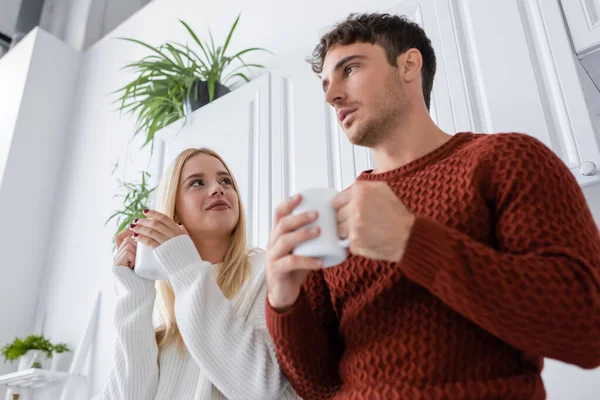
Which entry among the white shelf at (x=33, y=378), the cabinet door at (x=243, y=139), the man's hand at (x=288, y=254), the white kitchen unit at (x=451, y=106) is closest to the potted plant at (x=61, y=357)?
the white shelf at (x=33, y=378)

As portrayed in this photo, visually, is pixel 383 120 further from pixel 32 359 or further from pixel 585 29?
pixel 32 359

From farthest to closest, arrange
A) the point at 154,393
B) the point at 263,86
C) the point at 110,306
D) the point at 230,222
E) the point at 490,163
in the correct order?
the point at 110,306, the point at 263,86, the point at 230,222, the point at 154,393, the point at 490,163

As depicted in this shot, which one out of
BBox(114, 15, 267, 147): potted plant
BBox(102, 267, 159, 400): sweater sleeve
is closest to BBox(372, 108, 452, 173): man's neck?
BBox(102, 267, 159, 400): sweater sleeve

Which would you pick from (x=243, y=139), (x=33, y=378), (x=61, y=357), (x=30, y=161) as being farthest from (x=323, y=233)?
(x=30, y=161)

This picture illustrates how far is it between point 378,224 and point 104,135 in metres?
2.45

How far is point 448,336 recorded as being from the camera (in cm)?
65

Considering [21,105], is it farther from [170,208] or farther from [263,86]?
Answer: [170,208]

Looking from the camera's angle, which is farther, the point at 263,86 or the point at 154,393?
the point at 263,86

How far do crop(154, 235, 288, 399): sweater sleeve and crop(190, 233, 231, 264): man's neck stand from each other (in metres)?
0.27

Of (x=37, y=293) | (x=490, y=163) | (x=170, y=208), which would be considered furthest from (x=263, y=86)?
(x=37, y=293)

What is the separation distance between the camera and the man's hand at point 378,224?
563 mm

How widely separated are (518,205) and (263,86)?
117 centimetres

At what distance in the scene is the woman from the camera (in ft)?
2.94

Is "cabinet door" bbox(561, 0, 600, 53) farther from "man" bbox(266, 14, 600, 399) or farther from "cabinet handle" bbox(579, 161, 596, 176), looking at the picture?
"man" bbox(266, 14, 600, 399)
